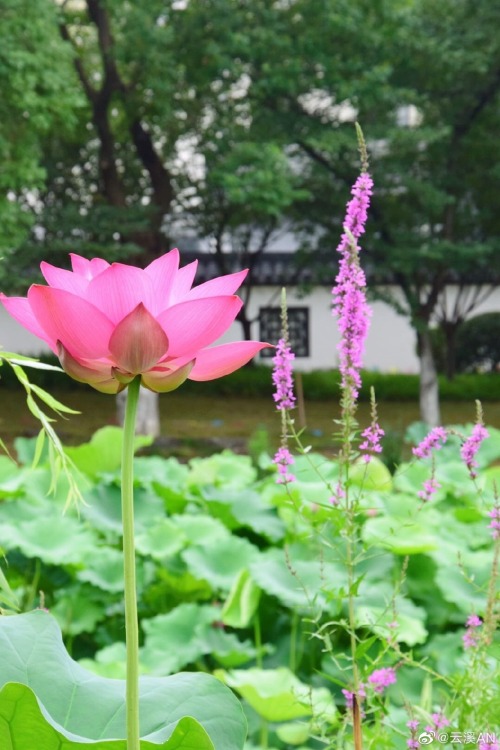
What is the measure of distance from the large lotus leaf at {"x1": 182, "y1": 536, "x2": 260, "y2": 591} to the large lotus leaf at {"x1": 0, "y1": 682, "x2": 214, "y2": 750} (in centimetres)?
190

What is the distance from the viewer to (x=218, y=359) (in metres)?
A: 0.59

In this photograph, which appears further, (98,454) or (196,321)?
(98,454)

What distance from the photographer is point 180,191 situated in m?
16.2

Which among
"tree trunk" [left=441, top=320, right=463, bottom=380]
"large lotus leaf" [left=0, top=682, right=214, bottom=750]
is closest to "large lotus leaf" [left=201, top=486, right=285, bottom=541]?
"large lotus leaf" [left=0, top=682, right=214, bottom=750]

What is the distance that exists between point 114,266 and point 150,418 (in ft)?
46.3

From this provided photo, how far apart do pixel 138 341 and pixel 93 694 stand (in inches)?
14.1

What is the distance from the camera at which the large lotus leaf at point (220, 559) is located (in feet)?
8.26

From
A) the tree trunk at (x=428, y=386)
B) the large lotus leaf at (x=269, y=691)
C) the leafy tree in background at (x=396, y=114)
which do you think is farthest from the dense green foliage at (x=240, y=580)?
the tree trunk at (x=428, y=386)

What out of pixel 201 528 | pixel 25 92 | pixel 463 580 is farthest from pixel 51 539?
pixel 25 92

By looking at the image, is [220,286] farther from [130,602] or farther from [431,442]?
[431,442]

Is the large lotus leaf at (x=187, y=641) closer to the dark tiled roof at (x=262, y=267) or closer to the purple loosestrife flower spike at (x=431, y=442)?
the purple loosestrife flower spike at (x=431, y=442)

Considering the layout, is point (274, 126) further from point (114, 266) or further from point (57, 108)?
point (114, 266)

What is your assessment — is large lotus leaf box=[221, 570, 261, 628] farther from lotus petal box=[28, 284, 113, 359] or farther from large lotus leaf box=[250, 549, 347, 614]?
lotus petal box=[28, 284, 113, 359]

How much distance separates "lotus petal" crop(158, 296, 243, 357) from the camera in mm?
552
